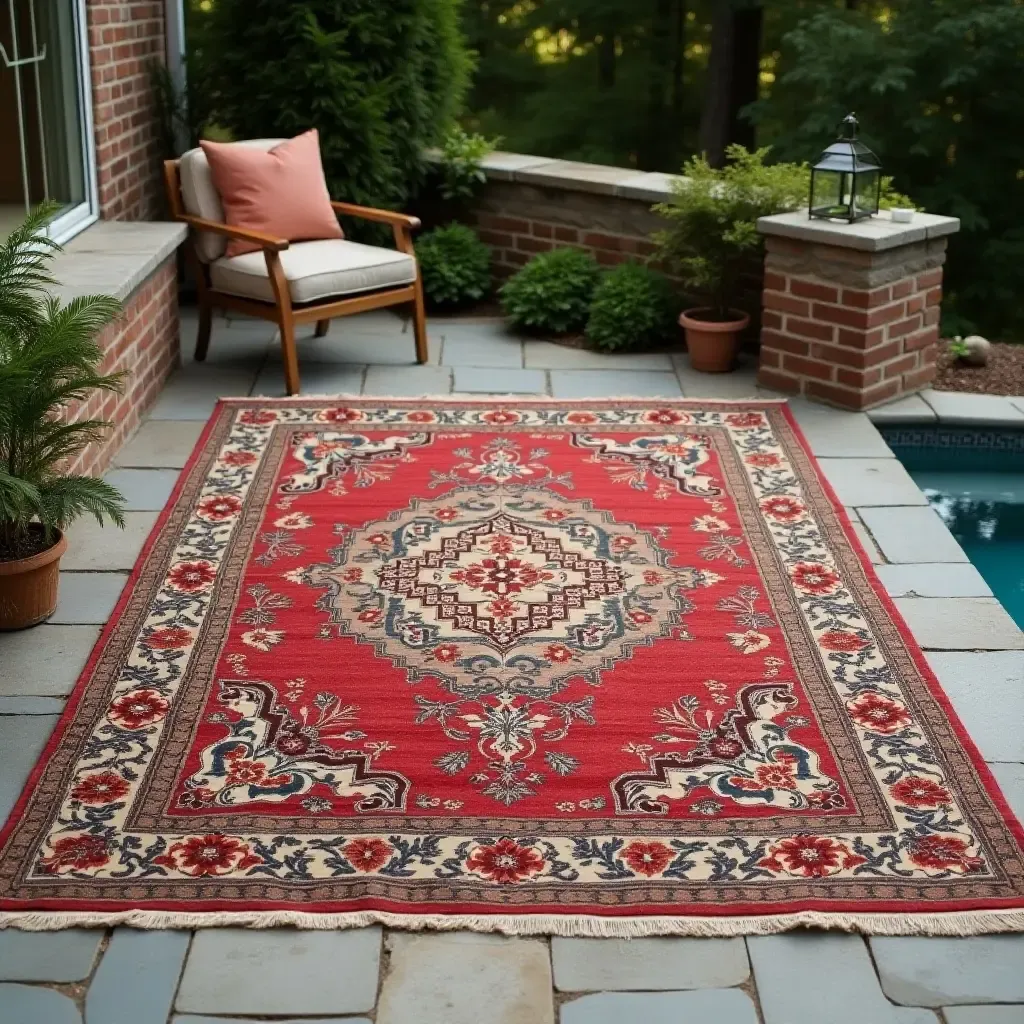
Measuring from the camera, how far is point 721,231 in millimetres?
5801

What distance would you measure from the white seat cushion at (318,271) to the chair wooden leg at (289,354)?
0.38ft

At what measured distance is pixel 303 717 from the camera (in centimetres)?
319

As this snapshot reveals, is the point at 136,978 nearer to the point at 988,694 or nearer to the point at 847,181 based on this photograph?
the point at 988,694

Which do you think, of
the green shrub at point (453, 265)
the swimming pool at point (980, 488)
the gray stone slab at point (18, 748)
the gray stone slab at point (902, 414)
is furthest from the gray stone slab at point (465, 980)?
the green shrub at point (453, 265)

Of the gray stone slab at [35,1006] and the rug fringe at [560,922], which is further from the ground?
the rug fringe at [560,922]

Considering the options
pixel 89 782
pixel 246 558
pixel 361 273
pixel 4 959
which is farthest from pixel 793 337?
pixel 4 959

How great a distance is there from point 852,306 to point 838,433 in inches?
19.6

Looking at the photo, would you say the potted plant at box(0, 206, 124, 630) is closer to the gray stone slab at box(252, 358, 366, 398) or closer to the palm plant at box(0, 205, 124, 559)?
the palm plant at box(0, 205, 124, 559)

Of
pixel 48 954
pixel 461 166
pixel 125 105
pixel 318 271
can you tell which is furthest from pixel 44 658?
pixel 461 166

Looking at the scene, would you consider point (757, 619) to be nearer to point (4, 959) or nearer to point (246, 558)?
point (246, 558)

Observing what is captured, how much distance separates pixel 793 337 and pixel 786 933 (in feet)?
11.1

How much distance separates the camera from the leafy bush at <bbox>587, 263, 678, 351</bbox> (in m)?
6.13

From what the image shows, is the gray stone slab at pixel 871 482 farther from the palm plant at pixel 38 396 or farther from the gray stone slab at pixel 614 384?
the palm plant at pixel 38 396

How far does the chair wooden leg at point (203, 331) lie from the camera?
5.92 metres
